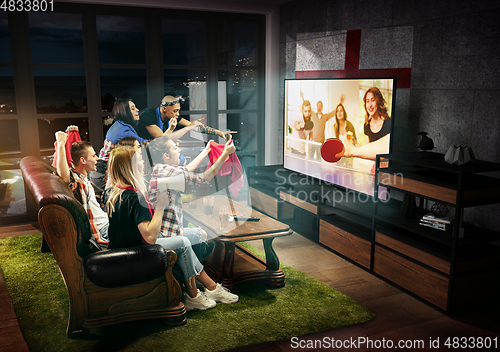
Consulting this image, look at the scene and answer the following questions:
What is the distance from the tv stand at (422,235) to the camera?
2807 millimetres

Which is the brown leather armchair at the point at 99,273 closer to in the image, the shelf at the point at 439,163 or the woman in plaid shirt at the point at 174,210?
the woman in plaid shirt at the point at 174,210

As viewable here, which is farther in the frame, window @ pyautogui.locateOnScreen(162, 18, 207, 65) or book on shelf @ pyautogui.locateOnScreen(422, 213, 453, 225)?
window @ pyautogui.locateOnScreen(162, 18, 207, 65)

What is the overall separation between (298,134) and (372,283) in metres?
2.06

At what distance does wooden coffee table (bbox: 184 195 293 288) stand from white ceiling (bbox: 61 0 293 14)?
275 cm

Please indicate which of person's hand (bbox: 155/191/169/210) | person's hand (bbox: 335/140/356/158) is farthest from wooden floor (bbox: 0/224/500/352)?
person's hand (bbox: 335/140/356/158)

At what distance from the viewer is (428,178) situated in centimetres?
301

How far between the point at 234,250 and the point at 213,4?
10.9 ft

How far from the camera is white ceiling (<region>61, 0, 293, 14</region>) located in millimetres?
4824

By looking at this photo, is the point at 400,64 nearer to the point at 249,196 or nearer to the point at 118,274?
the point at 249,196

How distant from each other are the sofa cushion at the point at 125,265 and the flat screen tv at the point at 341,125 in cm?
199

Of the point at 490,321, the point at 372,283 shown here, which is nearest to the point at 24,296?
the point at 372,283

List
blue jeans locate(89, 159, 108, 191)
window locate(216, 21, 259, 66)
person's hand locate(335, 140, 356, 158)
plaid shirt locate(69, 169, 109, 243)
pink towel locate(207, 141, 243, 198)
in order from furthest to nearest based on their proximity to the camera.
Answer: window locate(216, 21, 259, 66)
pink towel locate(207, 141, 243, 198)
blue jeans locate(89, 159, 108, 191)
person's hand locate(335, 140, 356, 158)
plaid shirt locate(69, 169, 109, 243)

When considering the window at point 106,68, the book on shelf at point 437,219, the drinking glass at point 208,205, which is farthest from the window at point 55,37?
the book on shelf at point 437,219

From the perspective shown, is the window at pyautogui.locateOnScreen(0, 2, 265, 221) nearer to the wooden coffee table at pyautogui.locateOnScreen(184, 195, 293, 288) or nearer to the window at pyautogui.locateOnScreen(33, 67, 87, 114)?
the window at pyautogui.locateOnScreen(33, 67, 87, 114)
